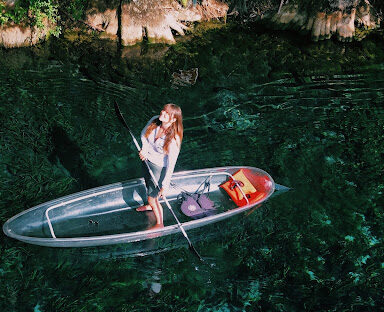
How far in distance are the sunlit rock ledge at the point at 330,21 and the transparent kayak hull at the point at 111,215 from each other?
7.53 m

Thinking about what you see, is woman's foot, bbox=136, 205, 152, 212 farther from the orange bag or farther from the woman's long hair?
the woman's long hair

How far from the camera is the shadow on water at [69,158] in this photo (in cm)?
831

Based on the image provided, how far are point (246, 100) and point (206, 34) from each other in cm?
391

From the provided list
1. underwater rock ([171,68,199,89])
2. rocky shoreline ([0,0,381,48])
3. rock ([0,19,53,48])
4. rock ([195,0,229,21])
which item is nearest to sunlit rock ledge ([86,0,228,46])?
rocky shoreline ([0,0,381,48])

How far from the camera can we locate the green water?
676 centimetres

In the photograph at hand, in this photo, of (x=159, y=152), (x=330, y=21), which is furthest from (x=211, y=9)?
(x=159, y=152)

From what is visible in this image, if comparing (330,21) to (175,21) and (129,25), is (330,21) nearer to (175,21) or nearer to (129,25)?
(175,21)

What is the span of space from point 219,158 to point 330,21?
285 inches

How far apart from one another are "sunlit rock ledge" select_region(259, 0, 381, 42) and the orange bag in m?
7.56

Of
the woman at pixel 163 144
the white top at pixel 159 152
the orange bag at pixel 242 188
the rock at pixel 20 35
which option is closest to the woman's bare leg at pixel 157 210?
the woman at pixel 163 144

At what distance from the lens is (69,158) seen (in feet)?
28.7

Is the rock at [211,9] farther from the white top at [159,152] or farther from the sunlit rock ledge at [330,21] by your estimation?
the white top at [159,152]

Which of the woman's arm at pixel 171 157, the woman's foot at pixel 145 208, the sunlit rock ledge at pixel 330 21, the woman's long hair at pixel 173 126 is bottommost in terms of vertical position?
the woman's foot at pixel 145 208

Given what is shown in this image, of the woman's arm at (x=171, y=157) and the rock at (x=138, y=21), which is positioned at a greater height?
the rock at (x=138, y=21)
